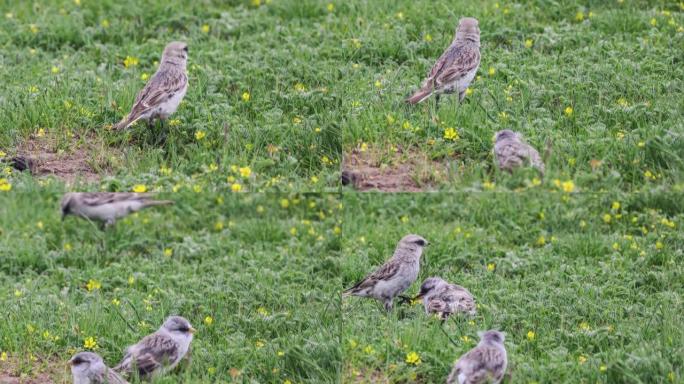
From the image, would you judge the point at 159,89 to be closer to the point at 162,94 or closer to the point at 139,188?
the point at 162,94

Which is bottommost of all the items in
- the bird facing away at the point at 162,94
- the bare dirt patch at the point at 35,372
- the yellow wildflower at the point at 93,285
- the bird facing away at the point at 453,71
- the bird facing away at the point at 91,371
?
the yellow wildflower at the point at 93,285

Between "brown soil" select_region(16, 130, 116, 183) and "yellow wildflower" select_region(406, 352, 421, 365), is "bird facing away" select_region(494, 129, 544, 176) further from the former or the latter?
"brown soil" select_region(16, 130, 116, 183)

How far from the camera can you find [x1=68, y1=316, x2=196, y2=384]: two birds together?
9.29 metres

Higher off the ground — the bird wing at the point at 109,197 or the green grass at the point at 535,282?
the bird wing at the point at 109,197

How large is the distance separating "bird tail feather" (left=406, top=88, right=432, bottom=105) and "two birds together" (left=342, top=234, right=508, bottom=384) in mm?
1361

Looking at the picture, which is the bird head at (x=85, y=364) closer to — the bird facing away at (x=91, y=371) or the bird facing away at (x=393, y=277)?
the bird facing away at (x=91, y=371)

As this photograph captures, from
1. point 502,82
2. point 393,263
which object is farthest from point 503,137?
point 393,263

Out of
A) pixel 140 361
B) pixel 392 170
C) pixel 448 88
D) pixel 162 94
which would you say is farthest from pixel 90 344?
pixel 448 88

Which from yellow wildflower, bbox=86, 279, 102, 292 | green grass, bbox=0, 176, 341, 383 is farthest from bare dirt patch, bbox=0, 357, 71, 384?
yellow wildflower, bbox=86, 279, 102, 292

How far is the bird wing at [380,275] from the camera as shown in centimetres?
994

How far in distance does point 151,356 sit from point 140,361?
0.10 meters

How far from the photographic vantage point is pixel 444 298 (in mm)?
9719

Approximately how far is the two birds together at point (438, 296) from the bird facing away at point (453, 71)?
1.39 metres

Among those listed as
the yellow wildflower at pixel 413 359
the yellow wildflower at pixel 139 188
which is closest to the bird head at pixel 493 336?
the yellow wildflower at pixel 413 359
